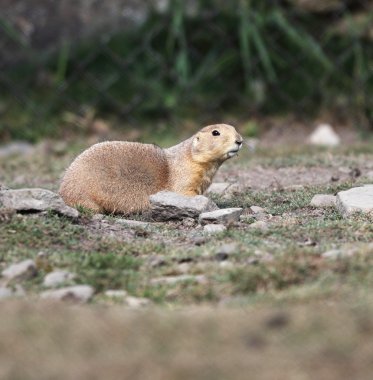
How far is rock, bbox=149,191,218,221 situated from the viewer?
5668mm

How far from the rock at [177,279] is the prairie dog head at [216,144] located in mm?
1799

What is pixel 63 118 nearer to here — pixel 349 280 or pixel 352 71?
pixel 352 71

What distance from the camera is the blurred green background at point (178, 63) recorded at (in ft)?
34.3

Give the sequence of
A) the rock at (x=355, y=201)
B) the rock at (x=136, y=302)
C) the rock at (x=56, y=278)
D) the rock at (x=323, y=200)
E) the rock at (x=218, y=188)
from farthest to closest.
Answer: the rock at (x=218, y=188) → the rock at (x=323, y=200) → the rock at (x=355, y=201) → the rock at (x=56, y=278) → the rock at (x=136, y=302)

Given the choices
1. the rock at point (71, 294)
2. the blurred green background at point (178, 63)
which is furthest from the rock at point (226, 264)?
the blurred green background at point (178, 63)

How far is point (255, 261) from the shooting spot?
14.7 ft

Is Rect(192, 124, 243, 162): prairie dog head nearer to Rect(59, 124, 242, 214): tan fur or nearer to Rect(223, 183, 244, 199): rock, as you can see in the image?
Rect(59, 124, 242, 214): tan fur

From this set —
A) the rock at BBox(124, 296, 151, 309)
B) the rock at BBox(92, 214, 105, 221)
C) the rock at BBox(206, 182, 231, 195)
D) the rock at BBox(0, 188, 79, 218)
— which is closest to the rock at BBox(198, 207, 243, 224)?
the rock at BBox(92, 214, 105, 221)

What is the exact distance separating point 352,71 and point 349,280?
6.74m

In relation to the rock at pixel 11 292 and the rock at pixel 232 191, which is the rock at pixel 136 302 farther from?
the rock at pixel 232 191

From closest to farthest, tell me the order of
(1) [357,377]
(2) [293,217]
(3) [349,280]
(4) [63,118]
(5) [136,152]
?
(1) [357,377] < (3) [349,280] < (2) [293,217] < (5) [136,152] < (4) [63,118]

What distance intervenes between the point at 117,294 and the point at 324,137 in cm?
584

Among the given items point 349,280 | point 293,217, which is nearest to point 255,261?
point 349,280

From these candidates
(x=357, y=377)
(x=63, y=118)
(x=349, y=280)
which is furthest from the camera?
(x=63, y=118)
